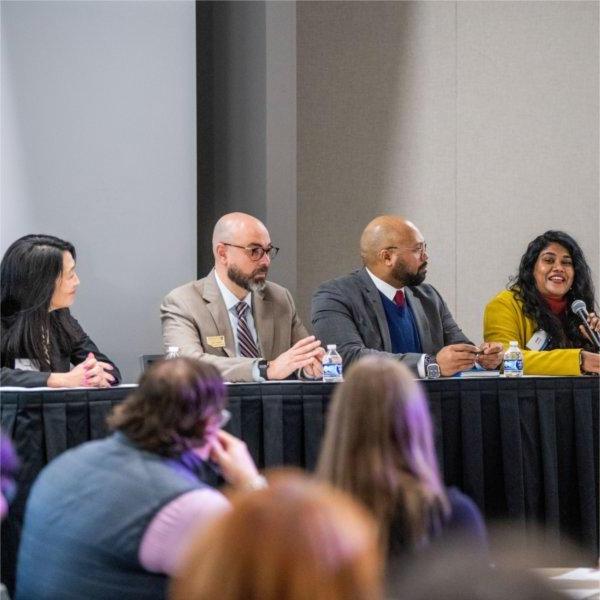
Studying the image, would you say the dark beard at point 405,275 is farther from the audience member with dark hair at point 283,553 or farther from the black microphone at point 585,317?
the audience member with dark hair at point 283,553

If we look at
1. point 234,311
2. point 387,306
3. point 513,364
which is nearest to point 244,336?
point 234,311

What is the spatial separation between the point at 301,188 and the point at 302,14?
93 cm

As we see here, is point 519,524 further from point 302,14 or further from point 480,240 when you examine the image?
point 302,14

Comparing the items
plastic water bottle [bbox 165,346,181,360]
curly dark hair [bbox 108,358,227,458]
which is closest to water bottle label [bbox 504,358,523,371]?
plastic water bottle [bbox 165,346,181,360]

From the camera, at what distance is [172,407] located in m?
2.12

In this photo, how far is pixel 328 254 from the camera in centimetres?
578

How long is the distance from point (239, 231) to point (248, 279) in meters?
0.20

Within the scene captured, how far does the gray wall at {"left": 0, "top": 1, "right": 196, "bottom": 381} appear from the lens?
4586 mm

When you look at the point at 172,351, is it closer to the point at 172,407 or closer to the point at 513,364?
the point at 513,364

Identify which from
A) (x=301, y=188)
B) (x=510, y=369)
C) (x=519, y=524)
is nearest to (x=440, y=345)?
(x=510, y=369)

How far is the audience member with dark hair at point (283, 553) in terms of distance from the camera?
855 millimetres

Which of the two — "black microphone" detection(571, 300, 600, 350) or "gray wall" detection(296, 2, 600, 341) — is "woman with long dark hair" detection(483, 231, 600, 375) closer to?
"black microphone" detection(571, 300, 600, 350)

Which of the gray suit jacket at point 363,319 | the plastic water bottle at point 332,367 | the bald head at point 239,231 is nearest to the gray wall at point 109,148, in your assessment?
the bald head at point 239,231

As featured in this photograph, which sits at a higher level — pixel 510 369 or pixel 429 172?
pixel 429 172
